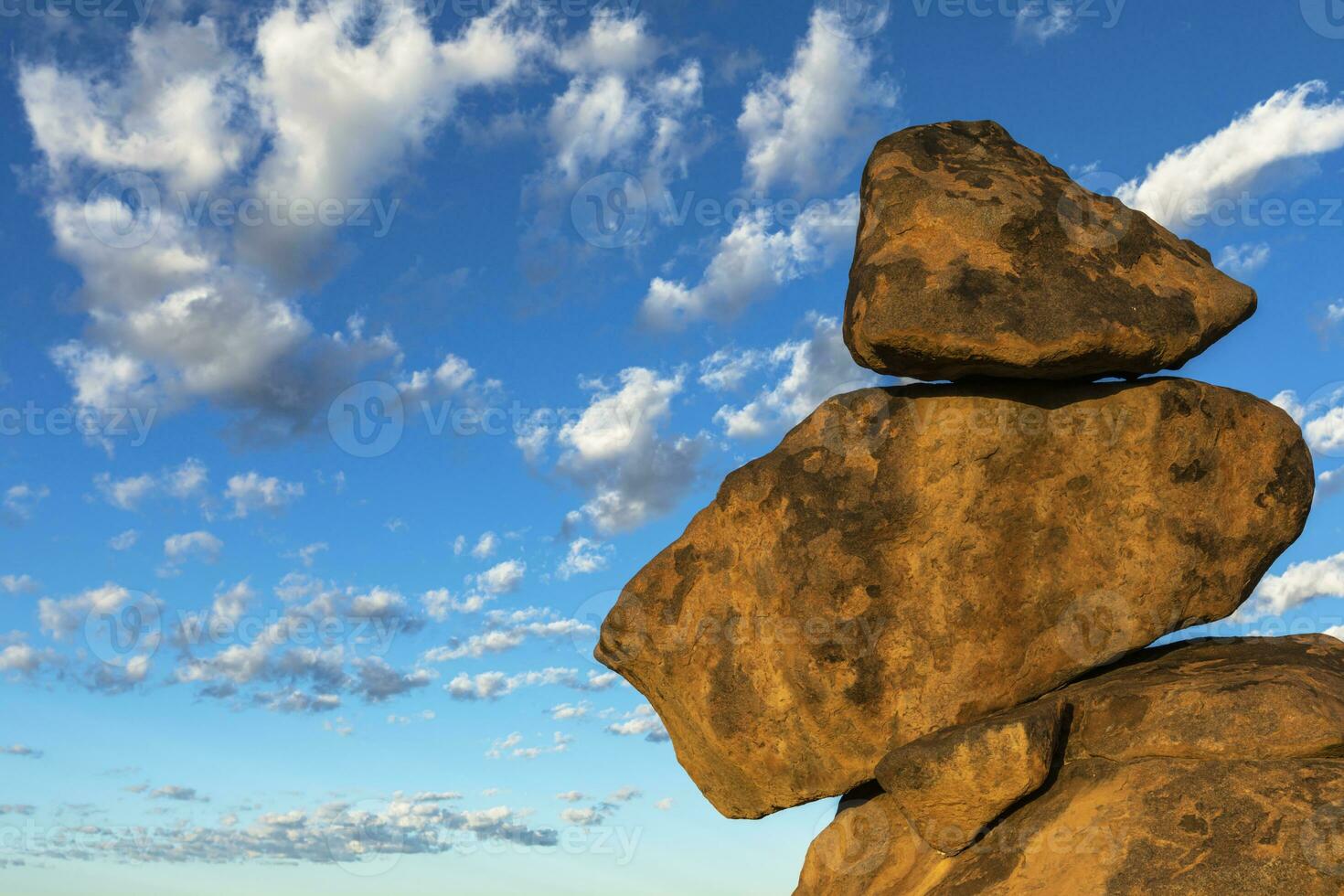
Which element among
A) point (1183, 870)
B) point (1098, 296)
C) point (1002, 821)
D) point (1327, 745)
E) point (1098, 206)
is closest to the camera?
point (1183, 870)

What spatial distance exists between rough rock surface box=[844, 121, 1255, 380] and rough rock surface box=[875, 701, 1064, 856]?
3.00 meters

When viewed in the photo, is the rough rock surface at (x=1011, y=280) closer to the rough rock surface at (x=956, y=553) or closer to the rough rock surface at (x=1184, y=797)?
the rough rock surface at (x=956, y=553)

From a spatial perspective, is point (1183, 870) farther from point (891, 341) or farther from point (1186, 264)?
point (1186, 264)

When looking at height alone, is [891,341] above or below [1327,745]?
above

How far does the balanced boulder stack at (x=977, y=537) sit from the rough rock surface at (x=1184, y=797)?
5 centimetres

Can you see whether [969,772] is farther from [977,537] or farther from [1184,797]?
[977,537]

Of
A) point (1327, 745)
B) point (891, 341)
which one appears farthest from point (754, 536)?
point (1327, 745)

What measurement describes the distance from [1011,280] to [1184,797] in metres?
4.35

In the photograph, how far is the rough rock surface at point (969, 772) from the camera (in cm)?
924

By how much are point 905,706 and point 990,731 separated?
1.27 meters

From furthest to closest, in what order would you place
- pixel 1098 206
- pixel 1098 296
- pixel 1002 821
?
1. pixel 1098 206
2. pixel 1098 296
3. pixel 1002 821

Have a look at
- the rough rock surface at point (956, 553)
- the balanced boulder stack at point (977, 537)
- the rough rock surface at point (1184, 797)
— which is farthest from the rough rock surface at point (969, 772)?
the rough rock surface at point (956, 553)

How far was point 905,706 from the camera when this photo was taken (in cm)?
1049

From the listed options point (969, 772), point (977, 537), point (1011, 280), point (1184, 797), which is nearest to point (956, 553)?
point (977, 537)
